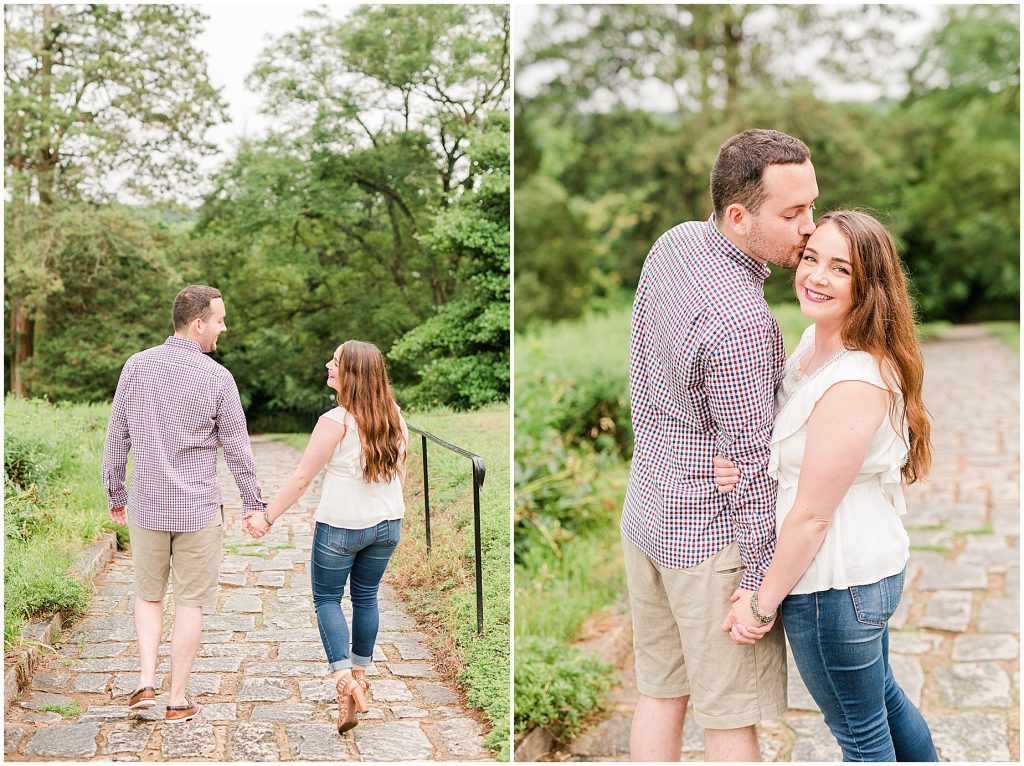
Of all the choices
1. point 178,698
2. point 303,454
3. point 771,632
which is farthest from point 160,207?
point 771,632

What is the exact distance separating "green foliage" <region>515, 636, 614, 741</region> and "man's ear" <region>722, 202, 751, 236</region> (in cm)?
203

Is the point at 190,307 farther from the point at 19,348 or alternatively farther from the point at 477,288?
the point at 477,288

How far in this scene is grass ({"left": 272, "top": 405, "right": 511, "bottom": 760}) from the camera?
3395 mm

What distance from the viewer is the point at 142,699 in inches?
126

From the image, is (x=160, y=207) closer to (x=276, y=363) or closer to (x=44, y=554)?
(x=276, y=363)

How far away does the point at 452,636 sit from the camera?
341cm

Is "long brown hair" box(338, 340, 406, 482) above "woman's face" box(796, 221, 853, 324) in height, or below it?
below

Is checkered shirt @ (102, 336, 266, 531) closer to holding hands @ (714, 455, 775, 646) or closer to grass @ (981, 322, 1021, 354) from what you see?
holding hands @ (714, 455, 775, 646)

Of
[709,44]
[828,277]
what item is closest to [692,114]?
[709,44]

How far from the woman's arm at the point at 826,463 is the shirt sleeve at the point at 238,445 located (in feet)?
5.86

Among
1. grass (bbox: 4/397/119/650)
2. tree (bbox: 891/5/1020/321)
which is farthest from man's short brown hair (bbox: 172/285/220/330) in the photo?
tree (bbox: 891/5/1020/321)

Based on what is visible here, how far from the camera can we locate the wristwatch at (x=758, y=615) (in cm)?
245

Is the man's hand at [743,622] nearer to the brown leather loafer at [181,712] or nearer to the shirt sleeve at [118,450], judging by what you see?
the brown leather loafer at [181,712]

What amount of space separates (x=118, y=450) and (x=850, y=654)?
2.38 m
